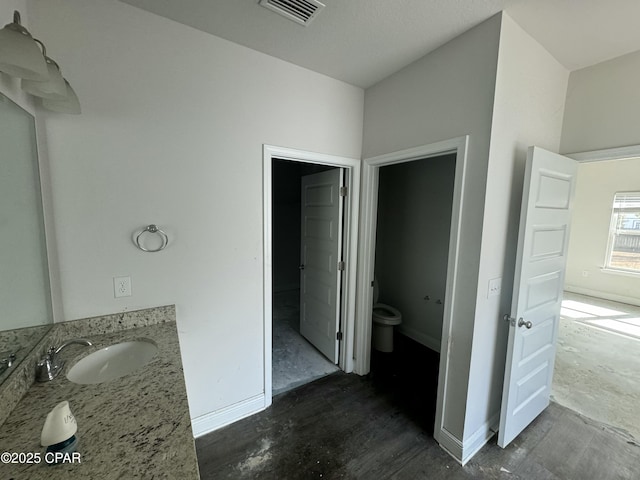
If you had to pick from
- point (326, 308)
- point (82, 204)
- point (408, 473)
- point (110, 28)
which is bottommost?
point (408, 473)

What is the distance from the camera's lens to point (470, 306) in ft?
5.41

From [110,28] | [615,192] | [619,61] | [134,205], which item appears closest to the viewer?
[110,28]

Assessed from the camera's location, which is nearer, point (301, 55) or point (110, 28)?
point (110, 28)

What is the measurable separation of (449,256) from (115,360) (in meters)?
2.07

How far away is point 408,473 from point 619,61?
3.02 meters

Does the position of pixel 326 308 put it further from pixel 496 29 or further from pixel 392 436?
pixel 496 29

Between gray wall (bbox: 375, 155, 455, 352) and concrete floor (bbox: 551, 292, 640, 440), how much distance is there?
1.21 meters

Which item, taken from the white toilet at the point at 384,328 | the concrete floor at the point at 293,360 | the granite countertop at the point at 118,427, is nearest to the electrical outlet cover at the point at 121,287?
the granite countertop at the point at 118,427

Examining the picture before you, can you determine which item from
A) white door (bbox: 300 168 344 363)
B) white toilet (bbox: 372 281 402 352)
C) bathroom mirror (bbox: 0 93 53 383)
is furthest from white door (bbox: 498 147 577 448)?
bathroom mirror (bbox: 0 93 53 383)

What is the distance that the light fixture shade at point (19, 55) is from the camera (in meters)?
0.84

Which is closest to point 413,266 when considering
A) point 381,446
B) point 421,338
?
point 421,338

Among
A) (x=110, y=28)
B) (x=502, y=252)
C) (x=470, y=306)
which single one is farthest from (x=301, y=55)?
(x=470, y=306)

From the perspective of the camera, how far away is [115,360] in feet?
4.68

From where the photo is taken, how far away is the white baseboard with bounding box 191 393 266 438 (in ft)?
6.19
